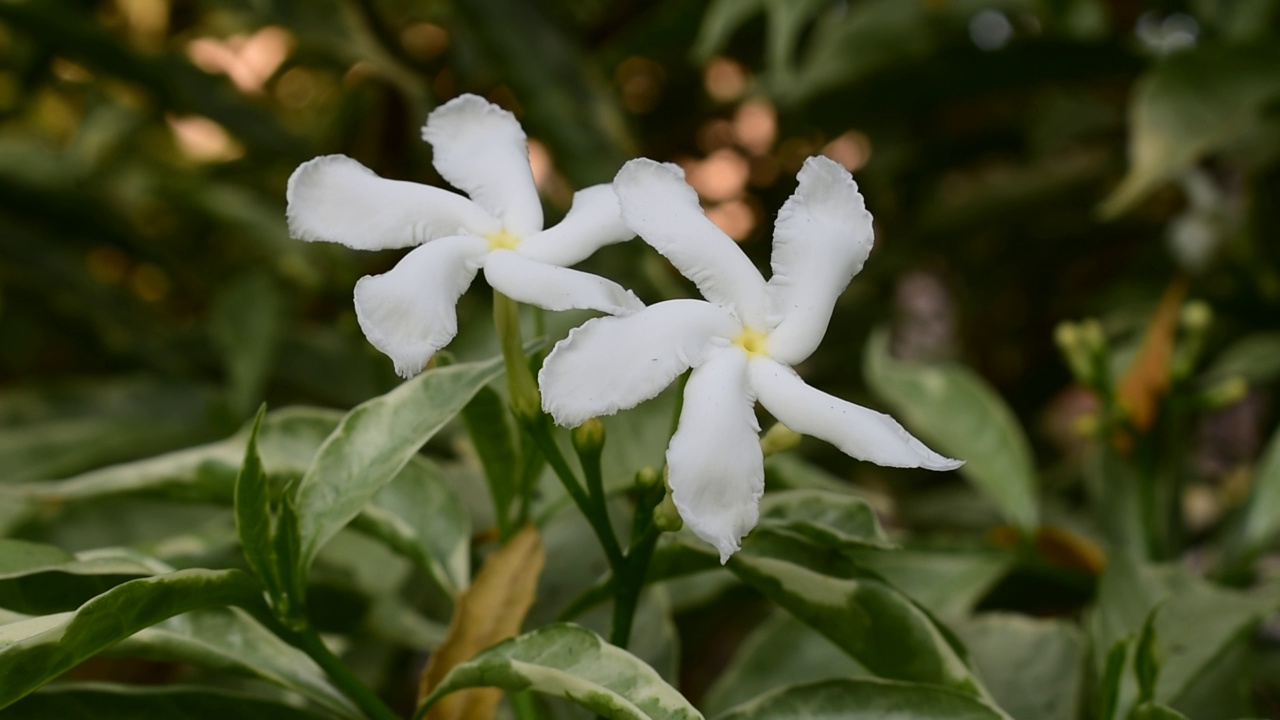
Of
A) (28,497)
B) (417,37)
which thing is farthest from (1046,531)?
(417,37)

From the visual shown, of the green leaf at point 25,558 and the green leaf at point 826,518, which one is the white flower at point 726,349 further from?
the green leaf at point 25,558

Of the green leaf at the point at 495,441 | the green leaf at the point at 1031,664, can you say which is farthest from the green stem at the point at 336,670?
the green leaf at the point at 1031,664

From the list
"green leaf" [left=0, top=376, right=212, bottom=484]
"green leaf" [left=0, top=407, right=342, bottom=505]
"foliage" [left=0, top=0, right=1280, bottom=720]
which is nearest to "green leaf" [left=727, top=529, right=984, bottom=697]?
"foliage" [left=0, top=0, right=1280, bottom=720]

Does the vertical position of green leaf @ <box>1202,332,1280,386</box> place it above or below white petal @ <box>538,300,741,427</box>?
below

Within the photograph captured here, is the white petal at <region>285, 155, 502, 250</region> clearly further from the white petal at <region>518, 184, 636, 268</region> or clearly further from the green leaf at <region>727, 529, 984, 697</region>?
the green leaf at <region>727, 529, 984, 697</region>

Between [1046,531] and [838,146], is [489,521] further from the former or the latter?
[838,146]

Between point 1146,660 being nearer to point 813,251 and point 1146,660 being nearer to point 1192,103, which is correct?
point 813,251
